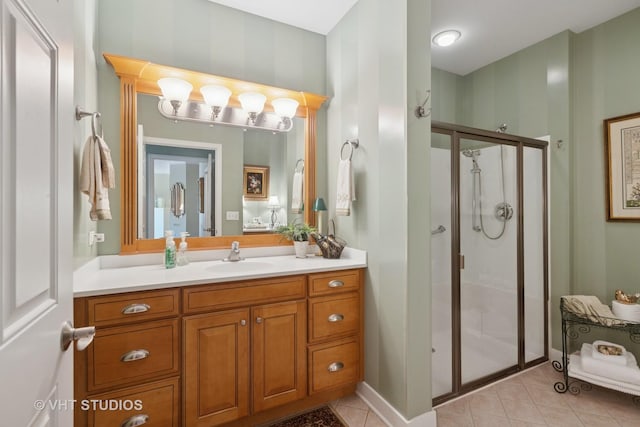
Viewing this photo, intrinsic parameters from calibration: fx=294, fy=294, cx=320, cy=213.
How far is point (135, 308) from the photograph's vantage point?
139 cm

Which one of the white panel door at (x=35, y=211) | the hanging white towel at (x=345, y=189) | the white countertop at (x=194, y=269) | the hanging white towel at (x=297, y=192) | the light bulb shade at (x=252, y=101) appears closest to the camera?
the white panel door at (x=35, y=211)

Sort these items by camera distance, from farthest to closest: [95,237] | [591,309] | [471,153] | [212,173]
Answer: [471,153] < [212,173] < [591,309] < [95,237]

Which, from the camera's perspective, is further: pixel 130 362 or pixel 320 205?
pixel 320 205

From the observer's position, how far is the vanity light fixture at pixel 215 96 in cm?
208

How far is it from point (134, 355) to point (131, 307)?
9.0 inches

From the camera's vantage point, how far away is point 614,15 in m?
2.25

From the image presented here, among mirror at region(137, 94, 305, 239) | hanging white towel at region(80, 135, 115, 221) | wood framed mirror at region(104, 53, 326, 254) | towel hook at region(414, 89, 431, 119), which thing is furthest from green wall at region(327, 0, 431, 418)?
hanging white towel at region(80, 135, 115, 221)

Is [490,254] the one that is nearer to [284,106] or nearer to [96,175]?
[284,106]

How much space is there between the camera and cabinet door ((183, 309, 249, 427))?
1502 mm

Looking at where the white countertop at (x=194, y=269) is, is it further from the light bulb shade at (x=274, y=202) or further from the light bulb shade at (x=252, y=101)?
the light bulb shade at (x=252, y=101)

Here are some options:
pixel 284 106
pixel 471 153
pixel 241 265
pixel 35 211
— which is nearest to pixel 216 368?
pixel 241 265

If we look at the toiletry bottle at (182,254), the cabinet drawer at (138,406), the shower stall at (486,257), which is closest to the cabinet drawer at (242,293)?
the cabinet drawer at (138,406)

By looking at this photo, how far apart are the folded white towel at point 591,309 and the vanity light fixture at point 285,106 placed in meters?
2.52

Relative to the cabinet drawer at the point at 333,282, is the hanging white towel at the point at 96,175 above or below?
above
